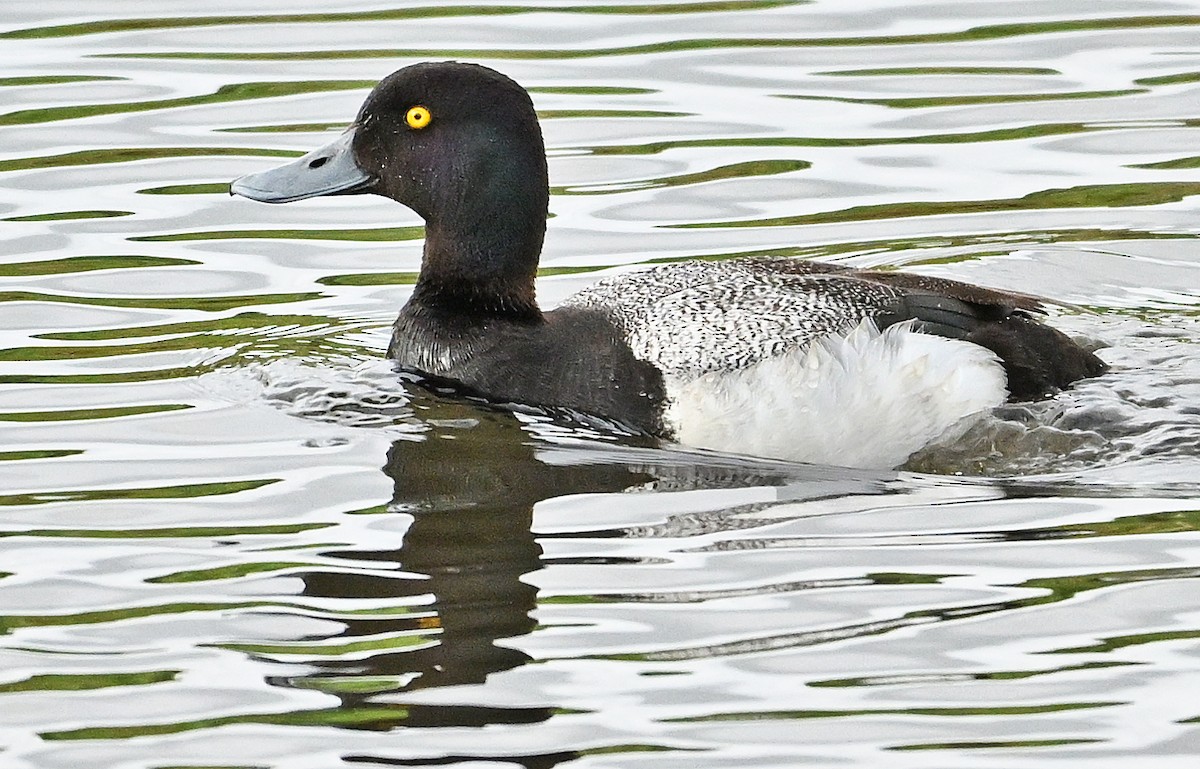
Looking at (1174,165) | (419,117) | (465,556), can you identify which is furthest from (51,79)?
(465,556)

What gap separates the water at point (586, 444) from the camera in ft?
19.2

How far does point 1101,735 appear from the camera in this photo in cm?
563

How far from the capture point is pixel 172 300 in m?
10.2

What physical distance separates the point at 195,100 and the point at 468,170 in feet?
14.0

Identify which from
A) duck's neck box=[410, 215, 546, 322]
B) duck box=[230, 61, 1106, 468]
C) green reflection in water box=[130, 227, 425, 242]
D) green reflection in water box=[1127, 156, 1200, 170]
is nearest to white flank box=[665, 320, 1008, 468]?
duck box=[230, 61, 1106, 468]

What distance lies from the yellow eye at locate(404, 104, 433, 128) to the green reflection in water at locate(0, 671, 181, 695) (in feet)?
11.4

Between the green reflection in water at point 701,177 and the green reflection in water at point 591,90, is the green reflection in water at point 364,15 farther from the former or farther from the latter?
the green reflection in water at point 701,177

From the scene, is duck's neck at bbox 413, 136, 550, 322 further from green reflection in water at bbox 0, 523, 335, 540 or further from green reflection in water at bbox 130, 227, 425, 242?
green reflection in water at bbox 130, 227, 425, 242

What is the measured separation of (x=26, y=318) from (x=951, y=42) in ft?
20.1

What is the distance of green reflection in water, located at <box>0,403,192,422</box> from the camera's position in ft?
28.1

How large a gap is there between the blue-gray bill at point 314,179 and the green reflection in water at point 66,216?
2079 mm

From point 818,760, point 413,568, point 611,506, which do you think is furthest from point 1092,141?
point 818,760

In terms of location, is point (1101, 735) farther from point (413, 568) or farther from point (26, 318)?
point (26, 318)

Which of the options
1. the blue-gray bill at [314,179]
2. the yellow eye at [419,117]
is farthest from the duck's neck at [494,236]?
the blue-gray bill at [314,179]
